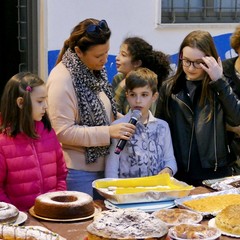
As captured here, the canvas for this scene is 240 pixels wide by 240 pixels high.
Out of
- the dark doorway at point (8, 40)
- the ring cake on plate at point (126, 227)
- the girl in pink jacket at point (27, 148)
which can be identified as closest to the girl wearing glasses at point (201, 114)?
the girl in pink jacket at point (27, 148)

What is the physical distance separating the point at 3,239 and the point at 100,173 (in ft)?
4.18

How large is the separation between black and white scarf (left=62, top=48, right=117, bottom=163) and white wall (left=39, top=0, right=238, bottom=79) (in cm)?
134

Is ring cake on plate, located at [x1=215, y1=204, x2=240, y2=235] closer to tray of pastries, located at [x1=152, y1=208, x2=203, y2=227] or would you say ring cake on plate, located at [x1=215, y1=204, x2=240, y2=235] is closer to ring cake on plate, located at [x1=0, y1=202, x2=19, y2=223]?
tray of pastries, located at [x1=152, y1=208, x2=203, y2=227]

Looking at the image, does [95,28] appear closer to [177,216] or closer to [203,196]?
[203,196]

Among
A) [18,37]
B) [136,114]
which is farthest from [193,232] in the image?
[18,37]

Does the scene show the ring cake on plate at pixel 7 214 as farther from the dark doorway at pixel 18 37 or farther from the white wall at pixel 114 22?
the dark doorway at pixel 18 37

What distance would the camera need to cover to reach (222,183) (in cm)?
373

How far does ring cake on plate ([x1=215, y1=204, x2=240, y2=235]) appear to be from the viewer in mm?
3008

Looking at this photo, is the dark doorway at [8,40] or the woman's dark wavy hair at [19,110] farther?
the dark doorway at [8,40]

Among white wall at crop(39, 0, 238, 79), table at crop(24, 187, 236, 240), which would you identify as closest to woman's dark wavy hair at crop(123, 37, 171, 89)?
white wall at crop(39, 0, 238, 79)

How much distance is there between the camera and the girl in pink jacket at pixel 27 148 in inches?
136

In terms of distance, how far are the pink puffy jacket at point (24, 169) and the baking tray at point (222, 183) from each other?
88 cm

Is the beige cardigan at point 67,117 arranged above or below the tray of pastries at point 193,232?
above

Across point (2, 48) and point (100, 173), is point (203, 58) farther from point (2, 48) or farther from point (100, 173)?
point (2, 48)
